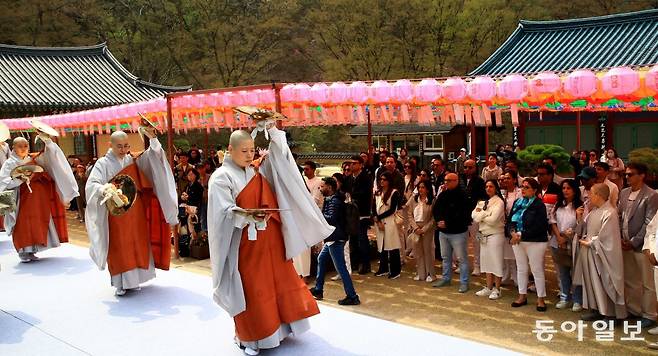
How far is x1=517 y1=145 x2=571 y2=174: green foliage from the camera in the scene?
1011 cm

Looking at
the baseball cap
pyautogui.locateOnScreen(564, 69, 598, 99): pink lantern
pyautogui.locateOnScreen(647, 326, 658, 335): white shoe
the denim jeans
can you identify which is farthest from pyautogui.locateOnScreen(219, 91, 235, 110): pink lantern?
pyautogui.locateOnScreen(647, 326, 658, 335): white shoe

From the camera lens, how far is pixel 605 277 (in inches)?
225

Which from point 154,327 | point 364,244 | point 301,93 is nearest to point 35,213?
point 154,327

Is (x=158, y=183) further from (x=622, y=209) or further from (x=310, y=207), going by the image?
(x=622, y=209)

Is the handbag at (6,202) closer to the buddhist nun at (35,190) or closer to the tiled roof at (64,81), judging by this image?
the buddhist nun at (35,190)

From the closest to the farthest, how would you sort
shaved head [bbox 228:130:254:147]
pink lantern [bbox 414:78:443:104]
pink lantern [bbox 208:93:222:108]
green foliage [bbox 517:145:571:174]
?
shaved head [bbox 228:130:254:147], pink lantern [bbox 414:78:443:104], pink lantern [bbox 208:93:222:108], green foliage [bbox 517:145:571:174]

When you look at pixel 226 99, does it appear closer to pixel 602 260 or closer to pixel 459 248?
pixel 459 248

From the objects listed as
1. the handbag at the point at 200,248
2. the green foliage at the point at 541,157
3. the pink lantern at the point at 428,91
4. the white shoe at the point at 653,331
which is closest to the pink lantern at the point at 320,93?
the pink lantern at the point at 428,91

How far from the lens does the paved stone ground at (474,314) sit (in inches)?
205

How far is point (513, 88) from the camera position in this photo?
6.70 metres

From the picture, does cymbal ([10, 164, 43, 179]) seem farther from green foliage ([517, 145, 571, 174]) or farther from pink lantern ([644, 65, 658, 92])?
green foliage ([517, 145, 571, 174])

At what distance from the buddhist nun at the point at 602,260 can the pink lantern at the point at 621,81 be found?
1074 millimetres

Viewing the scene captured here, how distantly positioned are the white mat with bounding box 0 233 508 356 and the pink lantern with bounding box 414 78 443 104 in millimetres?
3128

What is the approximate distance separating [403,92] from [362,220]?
6.89 ft
